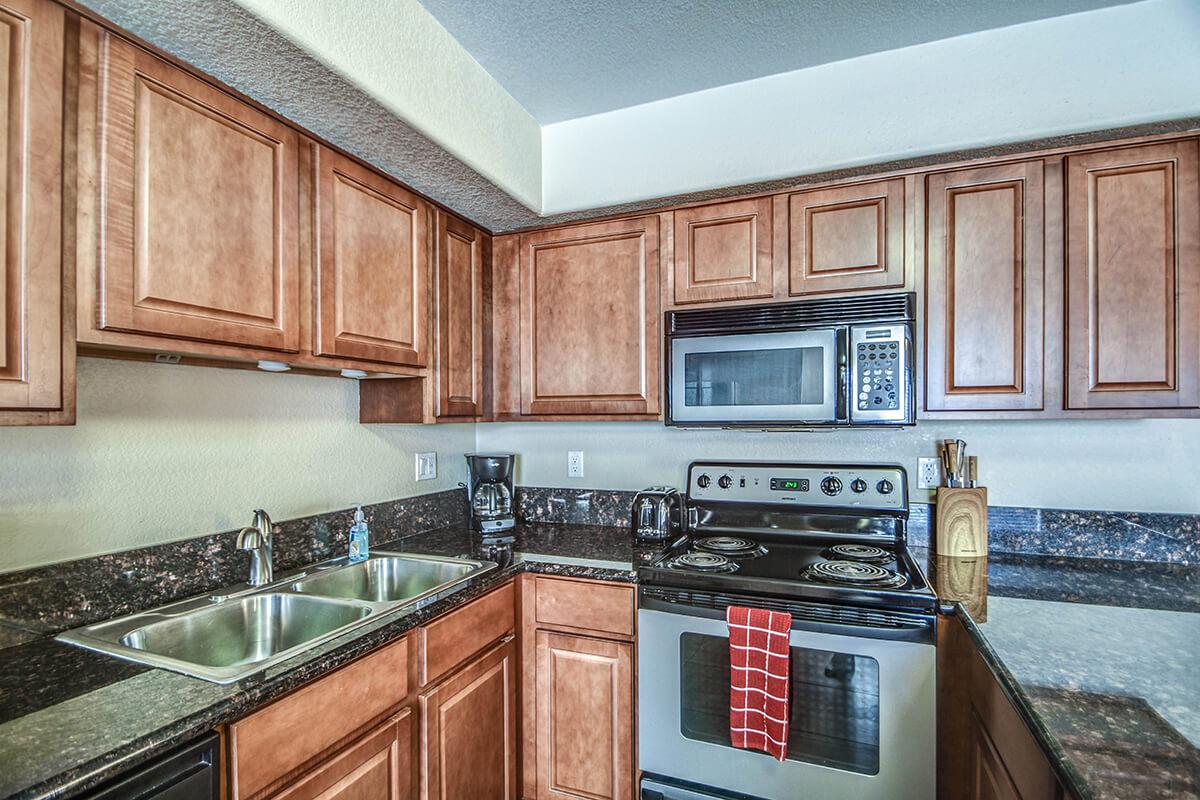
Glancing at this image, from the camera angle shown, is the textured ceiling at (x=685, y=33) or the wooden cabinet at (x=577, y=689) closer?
the textured ceiling at (x=685, y=33)

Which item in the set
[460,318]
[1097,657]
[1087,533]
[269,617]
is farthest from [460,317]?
[1087,533]

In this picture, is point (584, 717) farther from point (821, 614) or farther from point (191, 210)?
point (191, 210)

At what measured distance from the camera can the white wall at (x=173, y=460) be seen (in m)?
1.26

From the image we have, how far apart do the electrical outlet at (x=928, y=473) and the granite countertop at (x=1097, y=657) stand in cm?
29

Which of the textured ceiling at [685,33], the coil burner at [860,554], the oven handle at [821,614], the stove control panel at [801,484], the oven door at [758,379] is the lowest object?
the oven handle at [821,614]

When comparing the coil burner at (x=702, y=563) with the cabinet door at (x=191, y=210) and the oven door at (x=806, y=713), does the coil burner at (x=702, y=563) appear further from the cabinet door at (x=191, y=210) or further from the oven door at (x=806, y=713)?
the cabinet door at (x=191, y=210)

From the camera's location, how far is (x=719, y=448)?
92.6 inches

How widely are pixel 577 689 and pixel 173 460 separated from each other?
4.43ft

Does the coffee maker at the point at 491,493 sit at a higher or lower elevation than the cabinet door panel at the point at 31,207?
lower

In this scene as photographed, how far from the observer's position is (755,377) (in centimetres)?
198

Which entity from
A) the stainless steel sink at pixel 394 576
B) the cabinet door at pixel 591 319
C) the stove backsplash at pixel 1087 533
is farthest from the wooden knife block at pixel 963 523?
the stainless steel sink at pixel 394 576

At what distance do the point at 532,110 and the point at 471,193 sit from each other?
17.4 inches

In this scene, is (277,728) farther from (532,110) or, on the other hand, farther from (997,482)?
(997,482)

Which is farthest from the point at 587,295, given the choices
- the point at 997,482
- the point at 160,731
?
the point at 160,731
